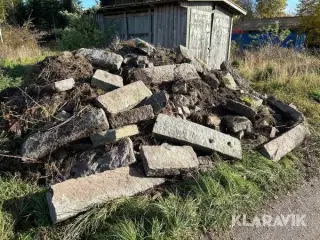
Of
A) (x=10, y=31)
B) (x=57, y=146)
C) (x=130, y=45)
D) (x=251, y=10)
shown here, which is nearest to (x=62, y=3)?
(x=10, y=31)

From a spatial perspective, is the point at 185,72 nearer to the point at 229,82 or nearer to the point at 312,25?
the point at 229,82

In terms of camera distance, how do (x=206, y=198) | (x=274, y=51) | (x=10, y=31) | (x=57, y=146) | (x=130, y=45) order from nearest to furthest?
(x=206, y=198), (x=57, y=146), (x=130, y=45), (x=274, y=51), (x=10, y=31)

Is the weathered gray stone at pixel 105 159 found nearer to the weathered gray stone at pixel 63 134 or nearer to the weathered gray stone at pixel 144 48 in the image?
the weathered gray stone at pixel 63 134

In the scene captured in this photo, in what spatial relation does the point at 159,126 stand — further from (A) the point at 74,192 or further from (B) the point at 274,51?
(B) the point at 274,51

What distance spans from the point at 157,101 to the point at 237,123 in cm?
125

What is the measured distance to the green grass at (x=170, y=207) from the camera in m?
2.58

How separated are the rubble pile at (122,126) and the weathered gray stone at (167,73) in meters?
0.02

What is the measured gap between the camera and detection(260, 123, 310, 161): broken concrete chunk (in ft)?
12.9

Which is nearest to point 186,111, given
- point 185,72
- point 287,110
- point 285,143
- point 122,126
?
point 185,72

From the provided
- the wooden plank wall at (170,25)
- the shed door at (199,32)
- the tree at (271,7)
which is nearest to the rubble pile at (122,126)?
the wooden plank wall at (170,25)

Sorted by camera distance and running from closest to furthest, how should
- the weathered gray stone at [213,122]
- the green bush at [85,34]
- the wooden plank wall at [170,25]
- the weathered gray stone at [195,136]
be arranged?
the weathered gray stone at [195,136]
the weathered gray stone at [213,122]
the wooden plank wall at [170,25]
the green bush at [85,34]

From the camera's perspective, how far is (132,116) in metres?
3.54

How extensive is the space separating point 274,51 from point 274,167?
818 cm

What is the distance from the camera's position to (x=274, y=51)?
10695mm
